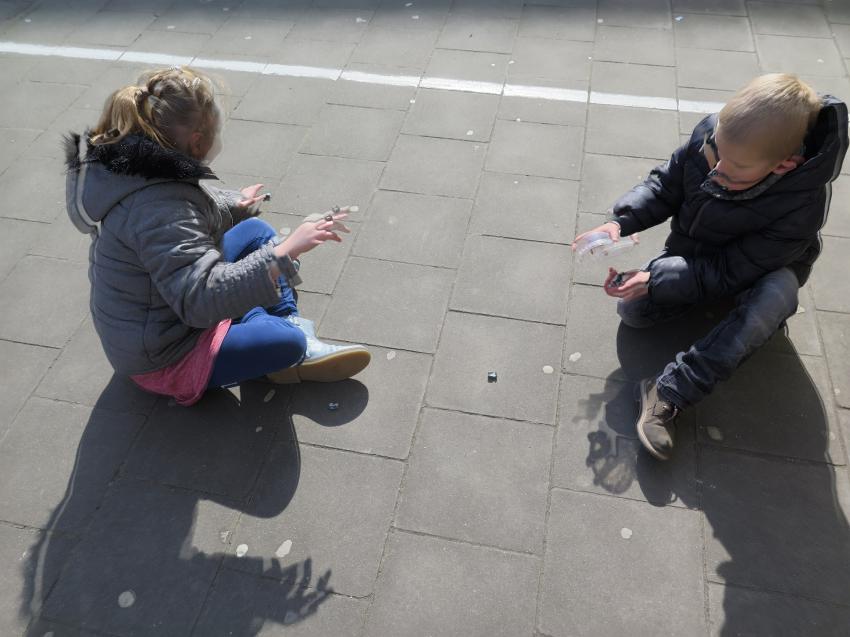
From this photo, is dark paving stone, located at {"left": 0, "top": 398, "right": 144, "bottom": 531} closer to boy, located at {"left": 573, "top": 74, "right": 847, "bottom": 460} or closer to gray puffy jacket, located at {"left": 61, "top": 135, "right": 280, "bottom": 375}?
gray puffy jacket, located at {"left": 61, "top": 135, "right": 280, "bottom": 375}

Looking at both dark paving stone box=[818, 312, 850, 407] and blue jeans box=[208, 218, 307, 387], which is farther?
dark paving stone box=[818, 312, 850, 407]

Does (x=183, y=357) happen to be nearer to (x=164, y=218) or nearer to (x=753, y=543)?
(x=164, y=218)

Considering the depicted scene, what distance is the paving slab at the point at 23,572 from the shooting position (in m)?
2.42

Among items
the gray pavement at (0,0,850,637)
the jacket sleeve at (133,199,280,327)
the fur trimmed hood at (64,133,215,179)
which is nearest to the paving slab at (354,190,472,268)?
the gray pavement at (0,0,850,637)

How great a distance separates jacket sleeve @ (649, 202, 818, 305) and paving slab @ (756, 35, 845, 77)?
2574 mm

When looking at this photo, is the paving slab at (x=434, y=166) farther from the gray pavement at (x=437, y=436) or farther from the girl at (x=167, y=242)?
the girl at (x=167, y=242)

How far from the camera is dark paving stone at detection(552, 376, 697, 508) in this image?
8.70 ft

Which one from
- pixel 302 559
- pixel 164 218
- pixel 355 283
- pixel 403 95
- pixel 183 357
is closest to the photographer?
pixel 164 218

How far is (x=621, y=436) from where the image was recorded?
111 inches

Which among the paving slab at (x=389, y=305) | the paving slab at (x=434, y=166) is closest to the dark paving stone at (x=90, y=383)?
the paving slab at (x=389, y=305)

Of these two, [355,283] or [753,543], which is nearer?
[753,543]

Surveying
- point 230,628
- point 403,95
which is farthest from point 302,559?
point 403,95

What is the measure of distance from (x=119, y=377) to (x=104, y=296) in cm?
64

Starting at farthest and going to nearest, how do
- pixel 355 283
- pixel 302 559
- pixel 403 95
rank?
pixel 403 95 → pixel 355 283 → pixel 302 559
